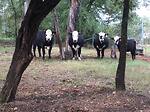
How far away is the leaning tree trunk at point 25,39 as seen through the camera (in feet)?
34.2

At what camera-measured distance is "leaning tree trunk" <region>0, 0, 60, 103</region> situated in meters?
10.4

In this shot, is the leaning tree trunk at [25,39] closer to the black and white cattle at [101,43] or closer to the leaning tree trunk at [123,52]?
the leaning tree trunk at [123,52]

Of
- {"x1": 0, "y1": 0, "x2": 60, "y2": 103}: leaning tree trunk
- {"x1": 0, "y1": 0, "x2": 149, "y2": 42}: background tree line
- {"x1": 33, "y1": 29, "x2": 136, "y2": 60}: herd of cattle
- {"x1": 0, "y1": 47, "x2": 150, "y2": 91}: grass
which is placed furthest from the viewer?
{"x1": 0, "y1": 0, "x2": 149, "y2": 42}: background tree line

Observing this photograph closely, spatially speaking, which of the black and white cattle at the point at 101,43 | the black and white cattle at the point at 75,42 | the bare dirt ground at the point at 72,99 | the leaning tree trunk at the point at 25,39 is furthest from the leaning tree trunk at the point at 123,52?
the black and white cattle at the point at 101,43

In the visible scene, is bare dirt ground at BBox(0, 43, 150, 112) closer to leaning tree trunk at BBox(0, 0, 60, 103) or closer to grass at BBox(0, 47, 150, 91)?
leaning tree trunk at BBox(0, 0, 60, 103)

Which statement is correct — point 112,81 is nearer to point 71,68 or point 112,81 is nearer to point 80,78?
point 80,78

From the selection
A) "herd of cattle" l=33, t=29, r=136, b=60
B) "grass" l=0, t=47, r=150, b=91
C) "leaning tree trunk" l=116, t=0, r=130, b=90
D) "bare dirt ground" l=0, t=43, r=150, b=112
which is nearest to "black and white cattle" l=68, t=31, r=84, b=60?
"herd of cattle" l=33, t=29, r=136, b=60

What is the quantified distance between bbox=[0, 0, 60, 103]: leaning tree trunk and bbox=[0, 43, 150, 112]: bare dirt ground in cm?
40

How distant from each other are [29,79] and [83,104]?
15.6 feet

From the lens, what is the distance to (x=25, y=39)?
10.5 meters

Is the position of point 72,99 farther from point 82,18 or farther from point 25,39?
point 82,18

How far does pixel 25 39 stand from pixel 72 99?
200cm

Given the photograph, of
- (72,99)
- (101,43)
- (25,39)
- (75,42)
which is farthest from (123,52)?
(101,43)

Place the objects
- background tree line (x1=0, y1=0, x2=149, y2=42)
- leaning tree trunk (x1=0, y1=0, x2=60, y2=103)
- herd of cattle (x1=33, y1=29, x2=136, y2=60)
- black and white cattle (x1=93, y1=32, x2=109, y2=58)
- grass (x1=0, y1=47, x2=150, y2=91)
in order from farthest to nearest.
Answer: background tree line (x1=0, y1=0, x2=149, y2=42)
black and white cattle (x1=93, y1=32, x2=109, y2=58)
herd of cattle (x1=33, y1=29, x2=136, y2=60)
grass (x1=0, y1=47, x2=150, y2=91)
leaning tree trunk (x1=0, y1=0, x2=60, y2=103)
